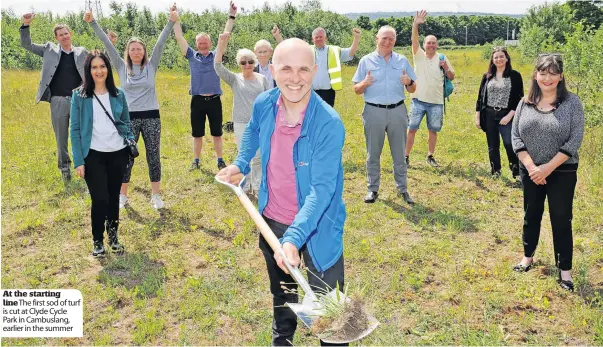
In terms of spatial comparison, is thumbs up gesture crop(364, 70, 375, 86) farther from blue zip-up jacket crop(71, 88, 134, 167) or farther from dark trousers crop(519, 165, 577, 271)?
blue zip-up jacket crop(71, 88, 134, 167)

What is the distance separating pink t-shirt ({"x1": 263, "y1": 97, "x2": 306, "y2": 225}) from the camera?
9.30 ft

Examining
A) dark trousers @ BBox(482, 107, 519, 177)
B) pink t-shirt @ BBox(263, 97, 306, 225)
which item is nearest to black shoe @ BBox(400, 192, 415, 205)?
dark trousers @ BBox(482, 107, 519, 177)

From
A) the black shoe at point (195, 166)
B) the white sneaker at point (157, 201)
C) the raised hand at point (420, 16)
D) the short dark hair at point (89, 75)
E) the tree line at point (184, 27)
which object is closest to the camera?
the short dark hair at point (89, 75)

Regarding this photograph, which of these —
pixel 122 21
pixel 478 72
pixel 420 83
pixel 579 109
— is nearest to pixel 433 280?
pixel 579 109

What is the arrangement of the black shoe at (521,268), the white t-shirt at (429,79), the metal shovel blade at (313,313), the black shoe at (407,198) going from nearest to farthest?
the metal shovel blade at (313,313)
the black shoe at (521,268)
the black shoe at (407,198)
the white t-shirt at (429,79)

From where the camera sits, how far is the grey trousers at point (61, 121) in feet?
25.3

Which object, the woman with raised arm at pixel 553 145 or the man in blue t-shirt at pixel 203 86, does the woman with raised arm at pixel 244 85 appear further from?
the woman with raised arm at pixel 553 145

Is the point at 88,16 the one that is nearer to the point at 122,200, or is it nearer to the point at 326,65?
the point at 122,200

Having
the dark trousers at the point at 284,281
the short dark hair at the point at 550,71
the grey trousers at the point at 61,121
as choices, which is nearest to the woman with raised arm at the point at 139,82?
the grey trousers at the point at 61,121

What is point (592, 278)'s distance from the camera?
4832mm

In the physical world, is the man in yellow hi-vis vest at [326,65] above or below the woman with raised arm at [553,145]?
above

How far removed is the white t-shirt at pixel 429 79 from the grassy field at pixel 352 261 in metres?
1.26

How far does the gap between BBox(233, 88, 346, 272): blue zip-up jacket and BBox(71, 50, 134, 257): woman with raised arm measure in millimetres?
2803

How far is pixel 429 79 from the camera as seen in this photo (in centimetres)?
825
